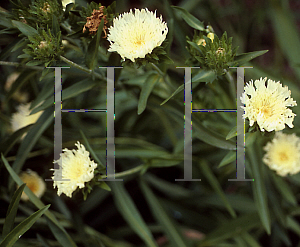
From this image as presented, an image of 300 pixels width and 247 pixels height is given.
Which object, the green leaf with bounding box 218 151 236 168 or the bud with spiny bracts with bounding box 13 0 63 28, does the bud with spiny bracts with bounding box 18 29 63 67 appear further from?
the green leaf with bounding box 218 151 236 168

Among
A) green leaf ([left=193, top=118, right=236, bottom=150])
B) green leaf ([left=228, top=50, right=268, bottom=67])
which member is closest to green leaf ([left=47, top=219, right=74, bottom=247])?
green leaf ([left=193, top=118, right=236, bottom=150])

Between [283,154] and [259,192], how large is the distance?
0.36 feet

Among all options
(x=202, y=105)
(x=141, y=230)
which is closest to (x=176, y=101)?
(x=202, y=105)

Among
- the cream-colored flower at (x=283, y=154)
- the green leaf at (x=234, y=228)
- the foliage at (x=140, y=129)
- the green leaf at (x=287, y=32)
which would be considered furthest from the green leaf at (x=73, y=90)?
the green leaf at (x=287, y=32)

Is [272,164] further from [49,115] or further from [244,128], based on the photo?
[49,115]

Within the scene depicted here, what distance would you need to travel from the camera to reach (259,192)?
61 centimetres

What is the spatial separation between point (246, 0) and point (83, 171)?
125 cm

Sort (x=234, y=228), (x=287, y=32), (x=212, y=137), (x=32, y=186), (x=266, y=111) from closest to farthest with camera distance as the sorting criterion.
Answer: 1. (x=266, y=111)
2. (x=212, y=137)
3. (x=32, y=186)
4. (x=234, y=228)
5. (x=287, y=32)

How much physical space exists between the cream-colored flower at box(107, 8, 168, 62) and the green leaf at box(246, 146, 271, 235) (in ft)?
1.08

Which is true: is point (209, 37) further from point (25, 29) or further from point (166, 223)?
point (166, 223)

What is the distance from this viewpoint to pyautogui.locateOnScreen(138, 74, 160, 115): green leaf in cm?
49

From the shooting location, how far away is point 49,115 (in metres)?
Result: 0.61

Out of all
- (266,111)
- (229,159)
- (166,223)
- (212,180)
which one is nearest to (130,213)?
(166,223)

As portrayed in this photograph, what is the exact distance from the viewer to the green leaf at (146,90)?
49 centimetres
